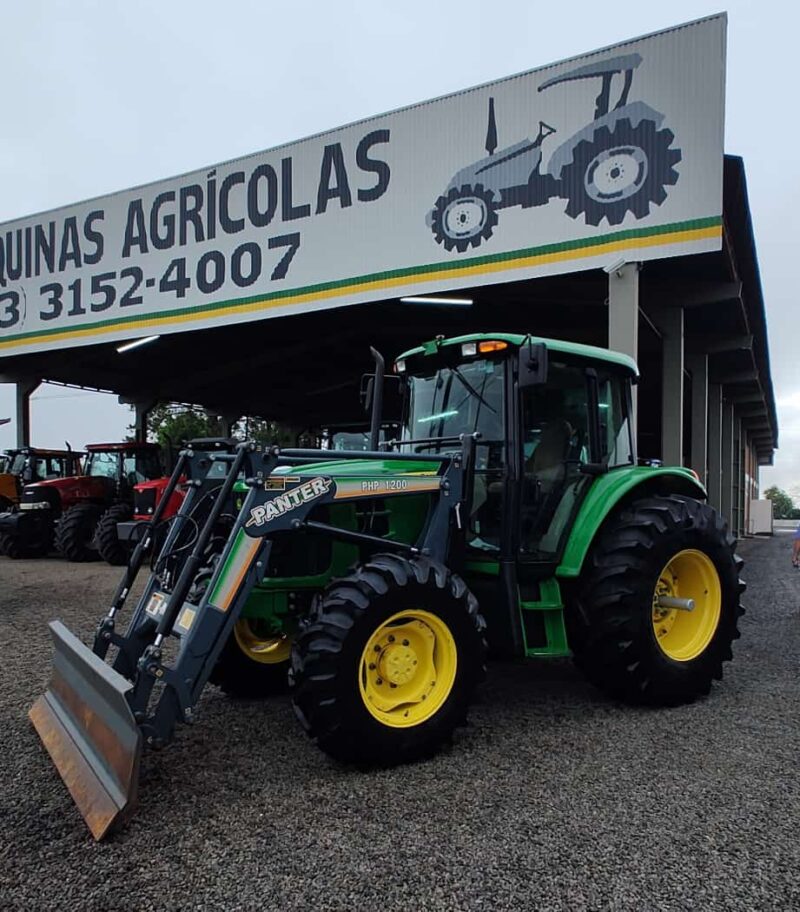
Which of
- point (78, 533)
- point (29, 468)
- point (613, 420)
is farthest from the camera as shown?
point (29, 468)

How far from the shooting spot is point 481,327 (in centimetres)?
1492

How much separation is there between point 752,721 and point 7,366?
60.4ft

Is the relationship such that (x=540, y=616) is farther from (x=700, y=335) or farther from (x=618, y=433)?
(x=700, y=335)

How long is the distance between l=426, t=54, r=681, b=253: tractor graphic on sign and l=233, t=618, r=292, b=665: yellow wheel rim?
660cm

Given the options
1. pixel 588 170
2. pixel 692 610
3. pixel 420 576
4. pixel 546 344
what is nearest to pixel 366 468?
pixel 420 576

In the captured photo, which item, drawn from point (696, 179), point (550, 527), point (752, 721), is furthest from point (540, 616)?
point (696, 179)

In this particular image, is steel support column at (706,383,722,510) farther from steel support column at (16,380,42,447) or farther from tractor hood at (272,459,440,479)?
steel support column at (16,380,42,447)

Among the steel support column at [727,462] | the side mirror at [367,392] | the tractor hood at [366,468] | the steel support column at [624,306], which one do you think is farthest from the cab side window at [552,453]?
the steel support column at [727,462]

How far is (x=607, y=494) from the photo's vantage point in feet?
14.2

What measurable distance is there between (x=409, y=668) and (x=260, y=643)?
1.21 meters

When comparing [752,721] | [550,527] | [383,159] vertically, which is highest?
[383,159]

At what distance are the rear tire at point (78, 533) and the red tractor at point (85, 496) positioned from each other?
0.7 inches

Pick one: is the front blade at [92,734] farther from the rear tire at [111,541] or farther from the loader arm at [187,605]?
the rear tire at [111,541]

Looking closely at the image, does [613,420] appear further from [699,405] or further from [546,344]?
[699,405]
